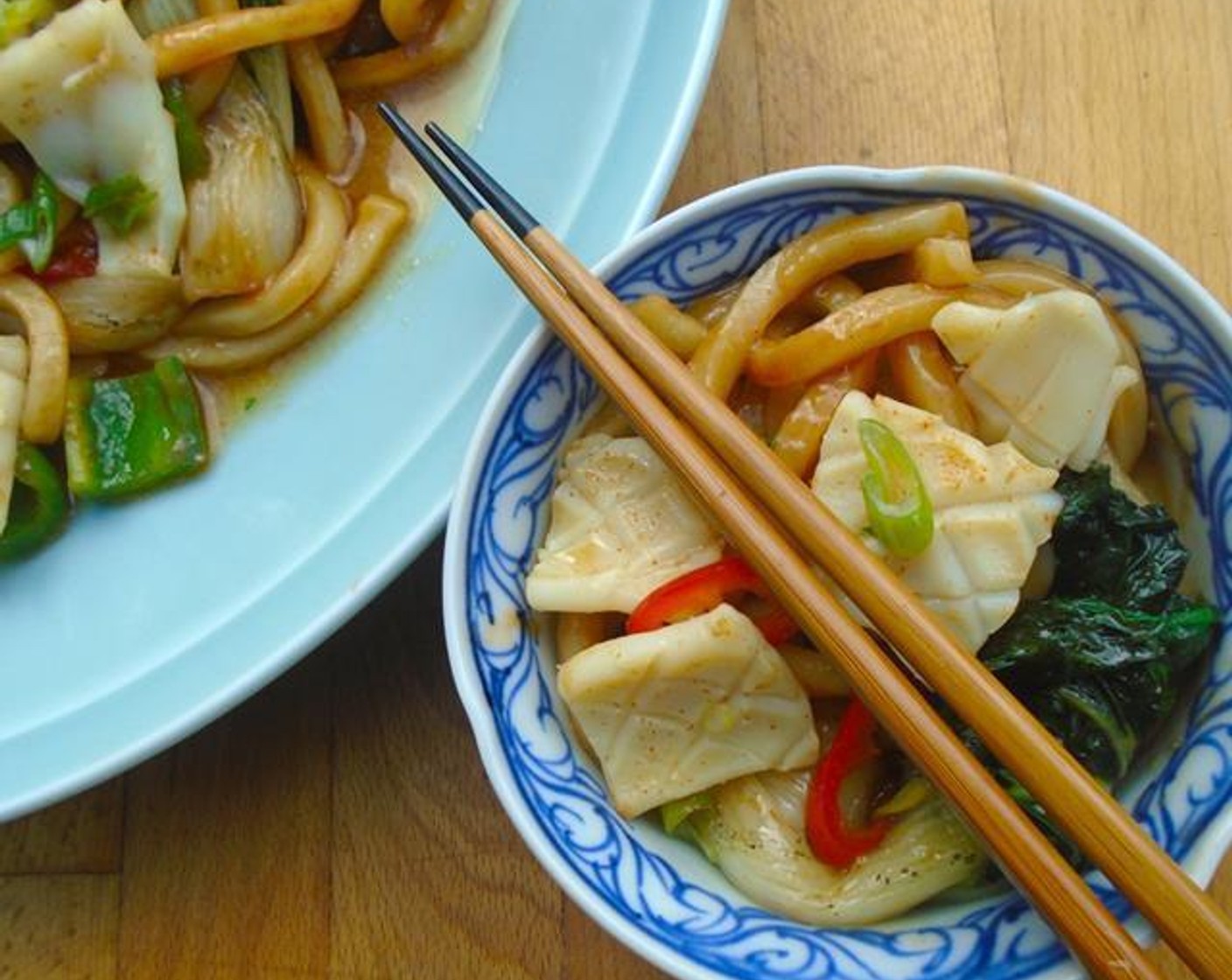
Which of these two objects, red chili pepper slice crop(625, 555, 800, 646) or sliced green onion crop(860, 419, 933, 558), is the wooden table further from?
sliced green onion crop(860, 419, 933, 558)

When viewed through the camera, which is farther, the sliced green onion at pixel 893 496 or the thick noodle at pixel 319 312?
the thick noodle at pixel 319 312

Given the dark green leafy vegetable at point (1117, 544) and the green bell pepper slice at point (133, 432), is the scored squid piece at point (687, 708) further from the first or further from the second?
the green bell pepper slice at point (133, 432)

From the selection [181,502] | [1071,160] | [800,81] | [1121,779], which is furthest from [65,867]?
[1071,160]

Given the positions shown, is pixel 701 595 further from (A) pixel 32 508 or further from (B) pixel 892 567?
(A) pixel 32 508

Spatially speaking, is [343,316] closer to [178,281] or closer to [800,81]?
[178,281]

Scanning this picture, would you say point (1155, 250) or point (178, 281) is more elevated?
point (1155, 250)

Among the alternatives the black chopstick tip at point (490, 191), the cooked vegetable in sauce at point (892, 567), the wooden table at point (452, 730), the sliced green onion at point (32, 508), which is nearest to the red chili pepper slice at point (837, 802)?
the cooked vegetable in sauce at point (892, 567)

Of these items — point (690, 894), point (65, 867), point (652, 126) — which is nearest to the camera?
point (690, 894)
